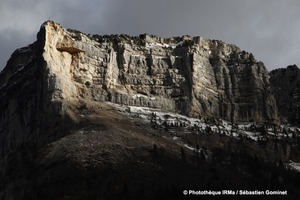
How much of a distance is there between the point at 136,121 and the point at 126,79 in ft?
54.7

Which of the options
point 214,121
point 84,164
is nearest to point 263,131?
point 214,121

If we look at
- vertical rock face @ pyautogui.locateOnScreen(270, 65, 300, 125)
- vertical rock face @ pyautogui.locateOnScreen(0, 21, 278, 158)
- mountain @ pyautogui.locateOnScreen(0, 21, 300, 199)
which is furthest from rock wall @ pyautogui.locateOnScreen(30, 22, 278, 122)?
vertical rock face @ pyautogui.locateOnScreen(270, 65, 300, 125)

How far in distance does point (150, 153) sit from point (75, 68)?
3261 cm

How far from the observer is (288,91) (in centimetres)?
15525

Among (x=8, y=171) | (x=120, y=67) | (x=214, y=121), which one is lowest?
(x=8, y=171)

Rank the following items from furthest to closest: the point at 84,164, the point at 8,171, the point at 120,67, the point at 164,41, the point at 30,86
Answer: the point at 164,41 → the point at 120,67 → the point at 30,86 → the point at 8,171 → the point at 84,164

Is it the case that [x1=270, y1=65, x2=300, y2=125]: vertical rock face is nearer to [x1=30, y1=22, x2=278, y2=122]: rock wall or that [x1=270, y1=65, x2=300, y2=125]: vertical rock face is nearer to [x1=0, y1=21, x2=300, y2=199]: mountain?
[x1=0, y1=21, x2=300, y2=199]: mountain

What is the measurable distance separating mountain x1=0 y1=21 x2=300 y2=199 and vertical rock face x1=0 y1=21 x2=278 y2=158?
210mm

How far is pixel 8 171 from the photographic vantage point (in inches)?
4382

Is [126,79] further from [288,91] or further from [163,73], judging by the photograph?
[288,91]

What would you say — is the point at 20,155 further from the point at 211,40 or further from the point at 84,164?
the point at 211,40

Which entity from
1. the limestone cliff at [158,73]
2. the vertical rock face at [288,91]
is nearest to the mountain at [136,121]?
the limestone cliff at [158,73]

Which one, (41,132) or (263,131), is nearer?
(41,132)

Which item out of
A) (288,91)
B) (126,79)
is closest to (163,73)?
(126,79)
